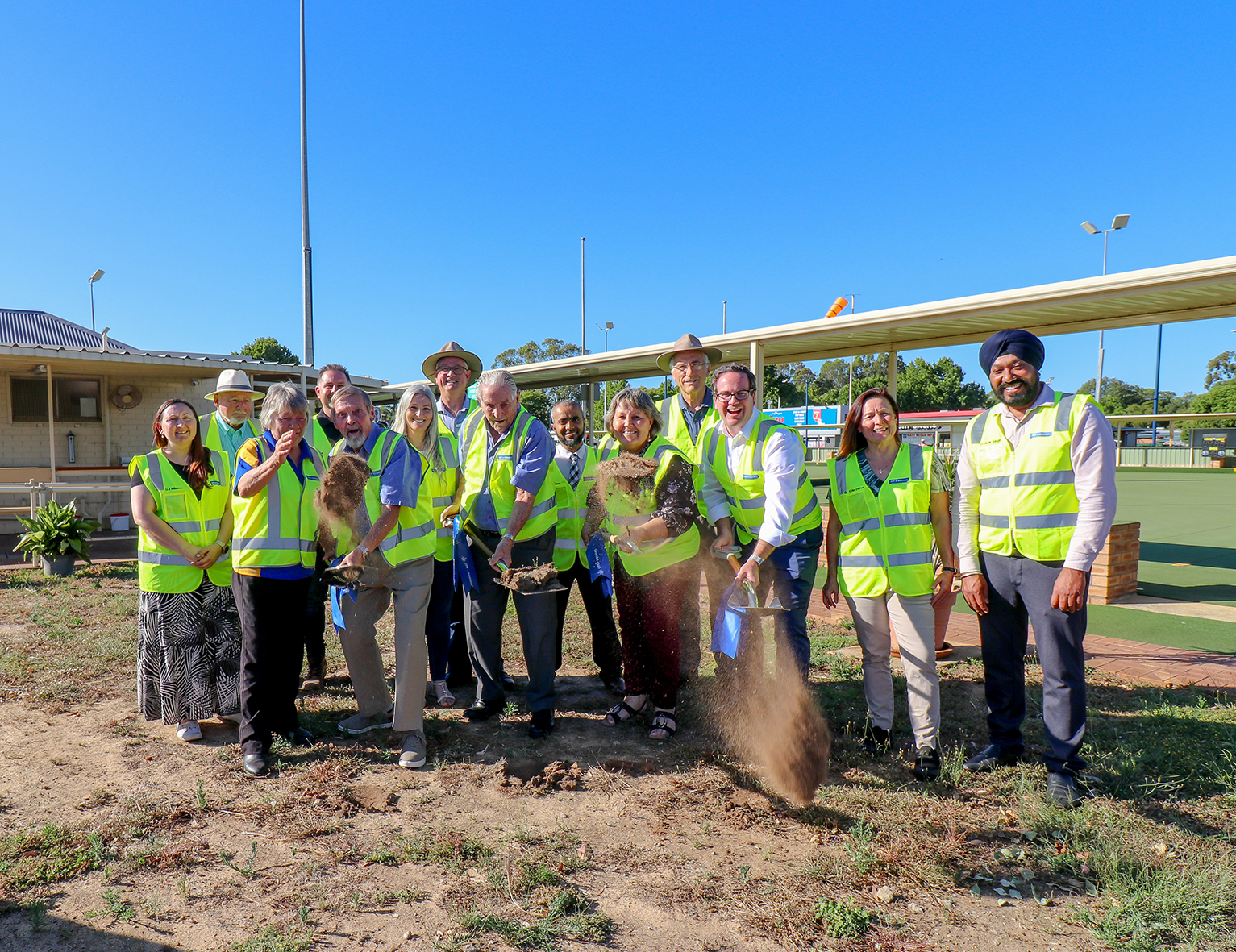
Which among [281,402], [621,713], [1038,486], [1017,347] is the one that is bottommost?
[621,713]

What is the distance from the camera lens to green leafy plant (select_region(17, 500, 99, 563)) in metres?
8.77

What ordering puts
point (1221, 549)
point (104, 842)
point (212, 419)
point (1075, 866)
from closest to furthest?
point (1075, 866) < point (104, 842) < point (212, 419) < point (1221, 549)

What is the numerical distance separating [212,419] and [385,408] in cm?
1438

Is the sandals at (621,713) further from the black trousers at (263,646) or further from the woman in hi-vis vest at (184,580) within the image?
the woman in hi-vis vest at (184,580)

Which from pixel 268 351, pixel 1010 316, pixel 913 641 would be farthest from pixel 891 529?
pixel 268 351

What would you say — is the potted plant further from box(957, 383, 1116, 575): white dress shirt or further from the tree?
the tree

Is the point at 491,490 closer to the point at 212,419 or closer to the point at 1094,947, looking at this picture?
the point at 212,419

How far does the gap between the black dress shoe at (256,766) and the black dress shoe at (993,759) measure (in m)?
3.40

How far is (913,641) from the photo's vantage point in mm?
3516

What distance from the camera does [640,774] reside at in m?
3.57

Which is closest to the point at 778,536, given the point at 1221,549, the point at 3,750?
the point at 3,750

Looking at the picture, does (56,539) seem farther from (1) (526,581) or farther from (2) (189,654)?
(1) (526,581)

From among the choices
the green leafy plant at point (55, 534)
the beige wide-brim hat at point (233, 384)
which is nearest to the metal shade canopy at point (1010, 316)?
the beige wide-brim hat at point (233, 384)

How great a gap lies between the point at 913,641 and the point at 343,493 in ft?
9.43
